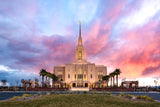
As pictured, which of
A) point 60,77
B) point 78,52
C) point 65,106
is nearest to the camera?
point 65,106

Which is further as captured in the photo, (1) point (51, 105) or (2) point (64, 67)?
(2) point (64, 67)

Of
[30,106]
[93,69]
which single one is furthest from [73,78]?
Answer: [30,106]

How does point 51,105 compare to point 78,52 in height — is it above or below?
below

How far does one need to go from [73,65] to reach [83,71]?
9861 millimetres

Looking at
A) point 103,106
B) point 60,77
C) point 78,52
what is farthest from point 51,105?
point 78,52

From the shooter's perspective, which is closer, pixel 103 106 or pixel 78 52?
pixel 103 106

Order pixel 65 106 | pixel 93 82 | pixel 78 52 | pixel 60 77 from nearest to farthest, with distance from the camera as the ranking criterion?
pixel 65 106 < pixel 93 82 < pixel 60 77 < pixel 78 52

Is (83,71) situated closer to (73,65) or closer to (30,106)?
(73,65)

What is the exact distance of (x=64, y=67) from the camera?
456ft

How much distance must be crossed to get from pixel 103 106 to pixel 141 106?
4.70m

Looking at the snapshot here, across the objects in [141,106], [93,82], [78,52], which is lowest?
[93,82]

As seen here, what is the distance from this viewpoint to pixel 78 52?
5940 inches

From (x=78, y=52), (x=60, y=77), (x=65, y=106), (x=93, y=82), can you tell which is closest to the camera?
(x=65, y=106)

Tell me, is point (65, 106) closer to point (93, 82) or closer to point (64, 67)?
point (93, 82)
